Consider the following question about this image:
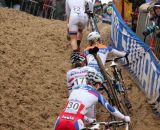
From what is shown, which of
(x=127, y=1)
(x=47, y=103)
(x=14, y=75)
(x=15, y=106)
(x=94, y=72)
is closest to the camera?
(x=94, y=72)

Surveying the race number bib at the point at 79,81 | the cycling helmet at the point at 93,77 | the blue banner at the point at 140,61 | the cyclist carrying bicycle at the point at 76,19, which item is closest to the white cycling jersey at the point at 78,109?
the race number bib at the point at 79,81

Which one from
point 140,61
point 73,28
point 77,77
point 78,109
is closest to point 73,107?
point 78,109

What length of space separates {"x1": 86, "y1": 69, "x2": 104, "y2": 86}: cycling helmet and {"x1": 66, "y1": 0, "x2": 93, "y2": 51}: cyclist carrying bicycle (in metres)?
3.63

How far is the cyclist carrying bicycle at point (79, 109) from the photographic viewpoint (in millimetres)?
7555

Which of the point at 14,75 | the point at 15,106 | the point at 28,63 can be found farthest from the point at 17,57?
the point at 15,106

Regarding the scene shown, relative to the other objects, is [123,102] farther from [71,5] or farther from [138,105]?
[71,5]

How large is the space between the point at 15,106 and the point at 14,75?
1.93 m

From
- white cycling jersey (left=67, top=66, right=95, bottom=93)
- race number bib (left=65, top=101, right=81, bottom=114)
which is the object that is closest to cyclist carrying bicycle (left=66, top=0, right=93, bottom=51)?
white cycling jersey (left=67, top=66, right=95, bottom=93)

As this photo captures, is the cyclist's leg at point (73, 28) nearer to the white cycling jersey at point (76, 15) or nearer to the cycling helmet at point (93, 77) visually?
the white cycling jersey at point (76, 15)

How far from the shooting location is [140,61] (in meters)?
12.1

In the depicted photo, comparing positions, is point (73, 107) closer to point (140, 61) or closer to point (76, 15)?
point (140, 61)

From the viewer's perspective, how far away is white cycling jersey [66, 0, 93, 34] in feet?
41.9

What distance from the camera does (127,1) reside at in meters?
15.5

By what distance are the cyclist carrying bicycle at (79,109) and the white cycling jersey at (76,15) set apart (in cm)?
484
